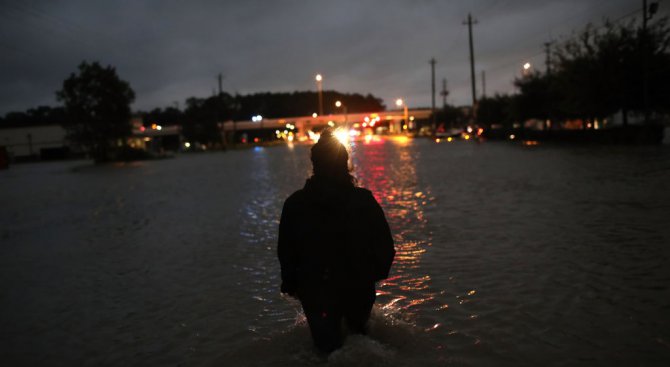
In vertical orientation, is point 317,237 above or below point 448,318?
above

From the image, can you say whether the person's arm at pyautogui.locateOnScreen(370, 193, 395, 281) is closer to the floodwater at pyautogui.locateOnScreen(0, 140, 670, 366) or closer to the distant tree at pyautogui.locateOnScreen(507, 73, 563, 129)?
the floodwater at pyautogui.locateOnScreen(0, 140, 670, 366)

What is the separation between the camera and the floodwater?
4.69 metres

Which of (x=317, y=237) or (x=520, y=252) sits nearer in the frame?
(x=317, y=237)

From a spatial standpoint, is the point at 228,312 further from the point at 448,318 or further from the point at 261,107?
the point at 261,107

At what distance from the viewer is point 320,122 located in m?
135

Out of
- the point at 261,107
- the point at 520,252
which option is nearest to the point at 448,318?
the point at 520,252

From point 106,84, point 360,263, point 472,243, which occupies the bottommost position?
point 472,243

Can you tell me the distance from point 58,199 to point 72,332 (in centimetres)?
1573

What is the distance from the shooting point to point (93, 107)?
56625 millimetres

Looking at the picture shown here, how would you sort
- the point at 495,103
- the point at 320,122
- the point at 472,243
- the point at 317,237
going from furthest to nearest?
the point at 320,122
the point at 495,103
the point at 472,243
the point at 317,237

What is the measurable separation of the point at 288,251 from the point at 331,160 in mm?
702

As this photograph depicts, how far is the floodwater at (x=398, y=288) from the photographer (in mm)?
4688

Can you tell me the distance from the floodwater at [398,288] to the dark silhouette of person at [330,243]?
0.45 m

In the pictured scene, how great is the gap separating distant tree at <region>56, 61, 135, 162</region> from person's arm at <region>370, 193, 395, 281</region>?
57.1 meters
